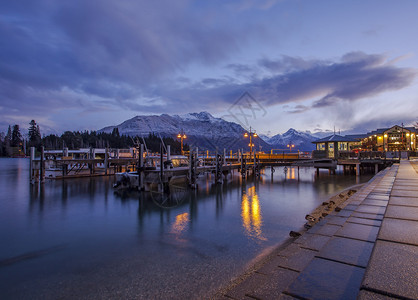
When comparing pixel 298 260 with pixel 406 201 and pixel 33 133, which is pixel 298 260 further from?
pixel 33 133

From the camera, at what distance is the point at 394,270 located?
3.59 m

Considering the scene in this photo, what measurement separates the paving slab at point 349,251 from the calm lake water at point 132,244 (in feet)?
12.7

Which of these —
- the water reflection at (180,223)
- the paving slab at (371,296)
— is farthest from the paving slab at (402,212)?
the water reflection at (180,223)

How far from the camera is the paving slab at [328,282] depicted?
3.96 meters

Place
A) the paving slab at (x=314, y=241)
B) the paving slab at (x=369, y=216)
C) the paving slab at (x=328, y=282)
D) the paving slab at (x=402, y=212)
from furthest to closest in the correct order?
the paving slab at (x=369, y=216)
the paving slab at (x=314, y=241)
the paving slab at (x=402, y=212)
the paving slab at (x=328, y=282)

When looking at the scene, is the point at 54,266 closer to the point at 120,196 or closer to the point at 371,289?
the point at 371,289

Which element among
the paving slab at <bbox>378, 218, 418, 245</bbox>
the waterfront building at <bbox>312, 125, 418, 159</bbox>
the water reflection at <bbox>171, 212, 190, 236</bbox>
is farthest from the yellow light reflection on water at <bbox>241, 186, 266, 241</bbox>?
the waterfront building at <bbox>312, 125, 418, 159</bbox>

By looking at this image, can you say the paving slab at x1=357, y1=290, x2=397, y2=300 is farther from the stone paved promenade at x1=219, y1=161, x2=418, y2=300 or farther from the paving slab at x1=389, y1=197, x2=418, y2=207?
the paving slab at x1=389, y1=197, x2=418, y2=207

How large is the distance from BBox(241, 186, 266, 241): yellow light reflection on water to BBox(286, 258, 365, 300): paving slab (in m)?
7.64

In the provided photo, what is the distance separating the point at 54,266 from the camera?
30.3 feet

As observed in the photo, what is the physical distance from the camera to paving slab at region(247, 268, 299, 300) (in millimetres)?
4546

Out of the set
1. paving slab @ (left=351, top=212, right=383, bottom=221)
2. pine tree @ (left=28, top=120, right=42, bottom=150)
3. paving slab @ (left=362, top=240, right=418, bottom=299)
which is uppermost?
pine tree @ (left=28, top=120, right=42, bottom=150)

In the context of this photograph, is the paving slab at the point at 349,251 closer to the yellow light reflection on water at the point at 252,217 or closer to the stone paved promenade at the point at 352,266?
the stone paved promenade at the point at 352,266

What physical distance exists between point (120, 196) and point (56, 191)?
8.72 meters
